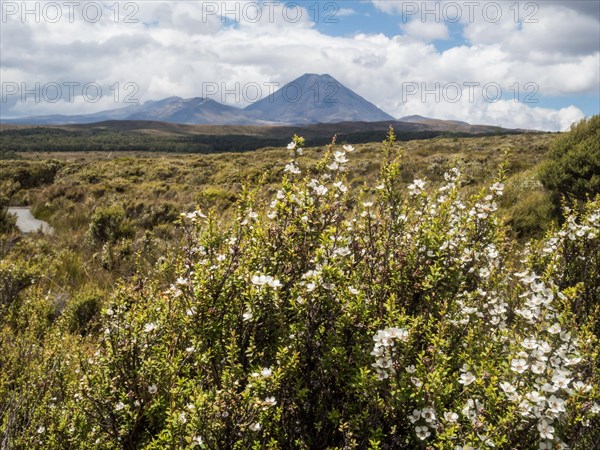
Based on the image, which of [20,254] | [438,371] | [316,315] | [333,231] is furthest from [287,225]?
[20,254]

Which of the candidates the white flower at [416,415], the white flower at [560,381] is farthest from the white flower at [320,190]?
the white flower at [560,381]

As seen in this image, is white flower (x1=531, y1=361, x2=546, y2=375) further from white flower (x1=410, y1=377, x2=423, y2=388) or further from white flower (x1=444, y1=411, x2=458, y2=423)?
white flower (x1=410, y1=377, x2=423, y2=388)

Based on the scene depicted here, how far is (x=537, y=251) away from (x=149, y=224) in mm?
11617

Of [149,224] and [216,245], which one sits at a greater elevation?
[216,245]

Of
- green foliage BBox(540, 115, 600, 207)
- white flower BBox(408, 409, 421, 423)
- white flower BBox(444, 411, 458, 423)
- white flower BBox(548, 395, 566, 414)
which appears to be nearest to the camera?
white flower BBox(548, 395, 566, 414)

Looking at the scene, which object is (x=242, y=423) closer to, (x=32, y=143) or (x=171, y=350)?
(x=171, y=350)

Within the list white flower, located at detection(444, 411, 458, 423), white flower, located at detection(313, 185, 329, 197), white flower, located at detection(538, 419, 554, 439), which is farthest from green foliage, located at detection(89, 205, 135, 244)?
white flower, located at detection(538, 419, 554, 439)

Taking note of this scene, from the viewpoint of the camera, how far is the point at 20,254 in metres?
9.00

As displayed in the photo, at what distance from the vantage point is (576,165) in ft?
31.4

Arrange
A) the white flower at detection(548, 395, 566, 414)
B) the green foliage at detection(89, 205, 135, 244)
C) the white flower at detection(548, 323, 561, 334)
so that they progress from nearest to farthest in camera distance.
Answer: the white flower at detection(548, 395, 566, 414) < the white flower at detection(548, 323, 561, 334) < the green foliage at detection(89, 205, 135, 244)

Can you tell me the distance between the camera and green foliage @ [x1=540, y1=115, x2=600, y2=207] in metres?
9.28

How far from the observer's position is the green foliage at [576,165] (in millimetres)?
9277

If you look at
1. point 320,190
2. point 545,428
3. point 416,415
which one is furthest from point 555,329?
point 320,190

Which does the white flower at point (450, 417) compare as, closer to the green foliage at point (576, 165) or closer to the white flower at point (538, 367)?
the white flower at point (538, 367)
